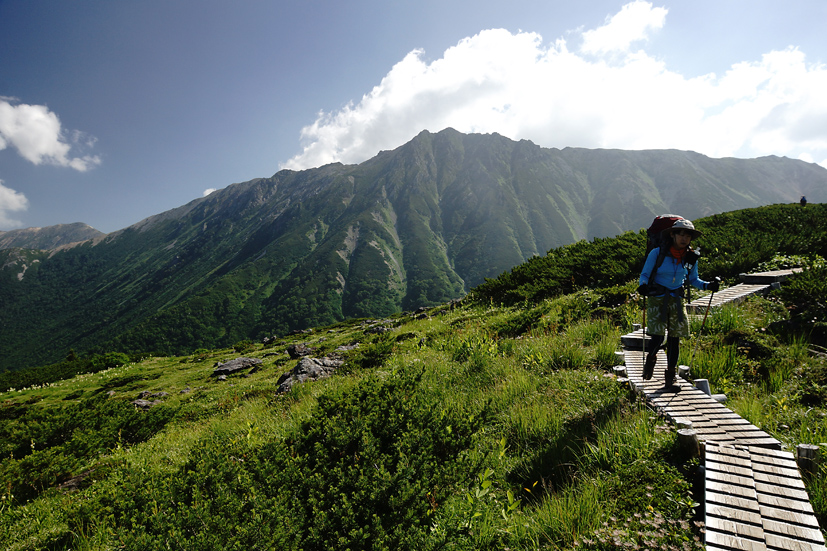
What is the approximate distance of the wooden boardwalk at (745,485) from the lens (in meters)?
2.71

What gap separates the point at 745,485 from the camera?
125 inches

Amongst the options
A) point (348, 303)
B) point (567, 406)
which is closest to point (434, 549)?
point (567, 406)

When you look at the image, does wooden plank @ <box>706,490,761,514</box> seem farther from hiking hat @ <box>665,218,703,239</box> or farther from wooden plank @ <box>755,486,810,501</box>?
hiking hat @ <box>665,218,703,239</box>

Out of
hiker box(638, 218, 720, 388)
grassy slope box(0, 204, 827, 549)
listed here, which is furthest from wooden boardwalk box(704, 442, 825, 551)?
hiker box(638, 218, 720, 388)

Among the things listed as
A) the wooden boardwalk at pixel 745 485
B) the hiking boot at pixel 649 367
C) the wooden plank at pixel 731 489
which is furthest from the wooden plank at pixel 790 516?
the hiking boot at pixel 649 367

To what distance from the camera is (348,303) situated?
7466 inches

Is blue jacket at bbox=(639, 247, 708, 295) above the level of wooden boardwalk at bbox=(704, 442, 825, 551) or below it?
above

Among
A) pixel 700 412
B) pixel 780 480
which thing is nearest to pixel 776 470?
pixel 780 480

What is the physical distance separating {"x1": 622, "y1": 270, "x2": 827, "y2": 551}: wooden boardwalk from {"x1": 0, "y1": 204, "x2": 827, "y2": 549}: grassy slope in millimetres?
217

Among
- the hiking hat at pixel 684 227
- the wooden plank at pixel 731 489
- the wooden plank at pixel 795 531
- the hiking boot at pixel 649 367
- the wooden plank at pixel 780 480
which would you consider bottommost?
the wooden plank at pixel 795 531

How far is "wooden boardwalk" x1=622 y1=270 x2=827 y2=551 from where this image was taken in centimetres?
271

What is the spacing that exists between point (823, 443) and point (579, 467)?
255cm

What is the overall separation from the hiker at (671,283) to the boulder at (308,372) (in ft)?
32.3

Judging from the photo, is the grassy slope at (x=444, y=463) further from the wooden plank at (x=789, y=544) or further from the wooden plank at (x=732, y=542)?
the wooden plank at (x=789, y=544)
